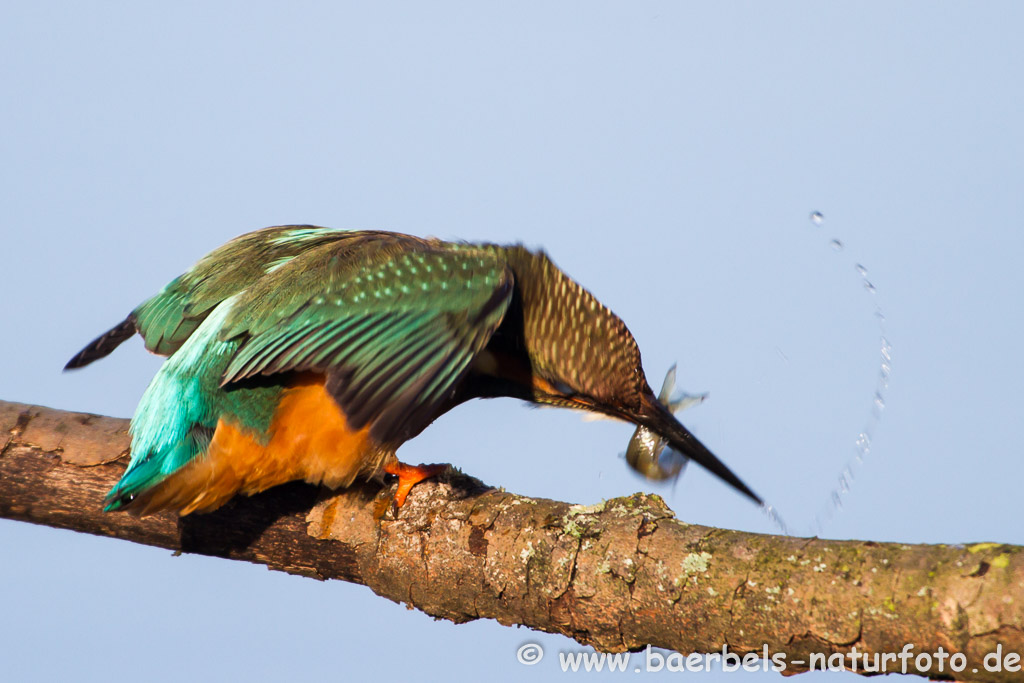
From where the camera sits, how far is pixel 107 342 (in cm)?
315

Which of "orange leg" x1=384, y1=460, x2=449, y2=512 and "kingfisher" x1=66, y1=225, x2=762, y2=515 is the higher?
"kingfisher" x1=66, y1=225, x2=762, y2=515

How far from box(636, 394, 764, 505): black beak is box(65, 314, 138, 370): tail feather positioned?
1709mm

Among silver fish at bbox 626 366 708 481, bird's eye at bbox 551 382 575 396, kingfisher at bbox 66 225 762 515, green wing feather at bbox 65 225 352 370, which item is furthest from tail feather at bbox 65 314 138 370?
silver fish at bbox 626 366 708 481

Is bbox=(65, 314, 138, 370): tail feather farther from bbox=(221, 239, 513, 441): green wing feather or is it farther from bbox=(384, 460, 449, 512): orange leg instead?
bbox=(384, 460, 449, 512): orange leg

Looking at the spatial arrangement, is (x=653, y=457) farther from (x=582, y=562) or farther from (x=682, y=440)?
(x=582, y=562)

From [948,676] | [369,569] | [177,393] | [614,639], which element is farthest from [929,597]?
[177,393]

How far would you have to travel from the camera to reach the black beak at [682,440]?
306 centimetres

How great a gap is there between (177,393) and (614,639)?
1.27 m

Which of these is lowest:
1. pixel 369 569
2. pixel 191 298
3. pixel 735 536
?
pixel 369 569

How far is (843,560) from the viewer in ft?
5.96

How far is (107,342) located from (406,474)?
1.28 m

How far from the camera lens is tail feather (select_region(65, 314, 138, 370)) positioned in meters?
3.14

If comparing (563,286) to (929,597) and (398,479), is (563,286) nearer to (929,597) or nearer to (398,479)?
(398,479)

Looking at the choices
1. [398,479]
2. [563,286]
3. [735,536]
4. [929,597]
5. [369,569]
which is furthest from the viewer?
[563,286]
